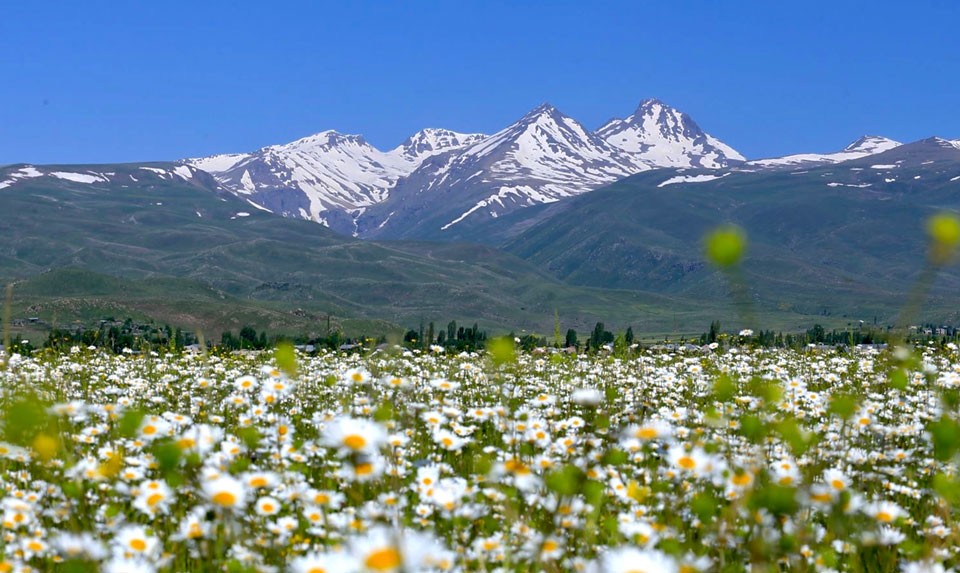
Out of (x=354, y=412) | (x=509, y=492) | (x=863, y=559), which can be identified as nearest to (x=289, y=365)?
(x=509, y=492)

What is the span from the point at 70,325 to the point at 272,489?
183828 millimetres

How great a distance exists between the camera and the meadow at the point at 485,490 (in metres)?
4.60

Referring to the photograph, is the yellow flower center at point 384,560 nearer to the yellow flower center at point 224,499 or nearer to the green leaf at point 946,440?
the yellow flower center at point 224,499

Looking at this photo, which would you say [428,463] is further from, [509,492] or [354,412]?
[509,492]

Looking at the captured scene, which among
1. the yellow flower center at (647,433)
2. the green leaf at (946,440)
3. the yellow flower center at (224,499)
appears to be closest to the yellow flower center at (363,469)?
the yellow flower center at (224,499)

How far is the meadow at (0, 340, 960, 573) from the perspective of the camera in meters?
4.60

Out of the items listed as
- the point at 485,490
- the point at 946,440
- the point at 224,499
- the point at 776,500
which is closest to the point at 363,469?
the point at 224,499

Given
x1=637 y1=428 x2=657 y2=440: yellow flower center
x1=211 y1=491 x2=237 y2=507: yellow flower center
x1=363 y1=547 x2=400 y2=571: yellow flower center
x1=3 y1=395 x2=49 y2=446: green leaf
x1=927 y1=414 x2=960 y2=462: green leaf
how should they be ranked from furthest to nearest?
1. x1=637 y1=428 x2=657 y2=440: yellow flower center
2. x1=211 y1=491 x2=237 y2=507: yellow flower center
3. x1=3 y1=395 x2=49 y2=446: green leaf
4. x1=927 y1=414 x2=960 y2=462: green leaf
5. x1=363 y1=547 x2=400 y2=571: yellow flower center

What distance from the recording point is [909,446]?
31.2 ft

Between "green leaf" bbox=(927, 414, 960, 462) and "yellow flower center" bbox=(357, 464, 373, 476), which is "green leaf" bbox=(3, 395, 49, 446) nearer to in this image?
"yellow flower center" bbox=(357, 464, 373, 476)

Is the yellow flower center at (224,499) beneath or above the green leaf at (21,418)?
beneath

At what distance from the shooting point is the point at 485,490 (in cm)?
634

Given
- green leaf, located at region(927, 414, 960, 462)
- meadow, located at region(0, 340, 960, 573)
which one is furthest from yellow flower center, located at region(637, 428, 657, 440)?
green leaf, located at region(927, 414, 960, 462)

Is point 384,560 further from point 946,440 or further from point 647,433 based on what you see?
point 647,433
